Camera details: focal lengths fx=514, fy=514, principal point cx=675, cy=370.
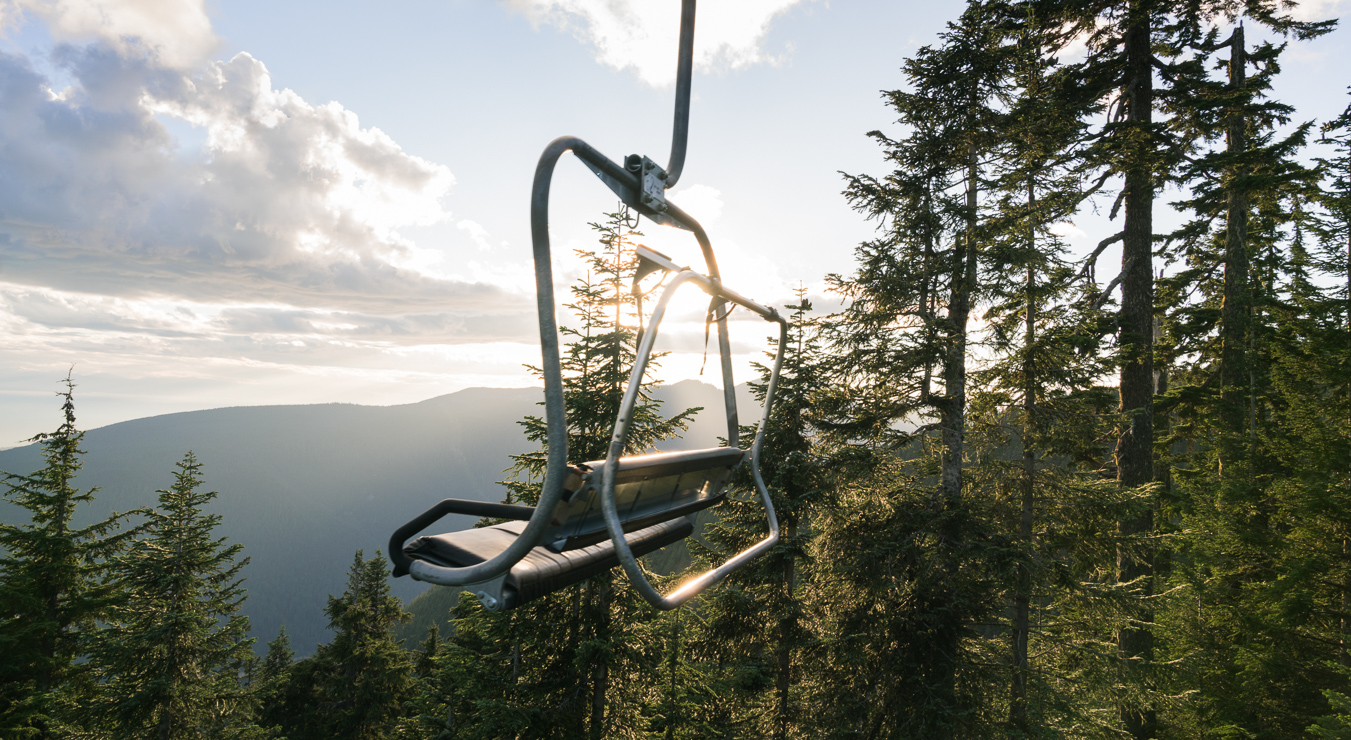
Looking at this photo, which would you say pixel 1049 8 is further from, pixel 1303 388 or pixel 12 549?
pixel 12 549

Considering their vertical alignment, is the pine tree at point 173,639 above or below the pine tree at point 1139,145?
below

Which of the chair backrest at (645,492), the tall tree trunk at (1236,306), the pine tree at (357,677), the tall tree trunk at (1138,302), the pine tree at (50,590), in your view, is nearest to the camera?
the chair backrest at (645,492)

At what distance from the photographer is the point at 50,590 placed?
1434cm

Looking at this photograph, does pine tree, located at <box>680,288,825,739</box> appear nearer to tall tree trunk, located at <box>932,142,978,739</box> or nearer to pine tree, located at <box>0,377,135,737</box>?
tall tree trunk, located at <box>932,142,978,739</box>

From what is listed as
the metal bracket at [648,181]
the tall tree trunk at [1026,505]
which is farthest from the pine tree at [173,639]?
the tall tree trunk at [1026,505]

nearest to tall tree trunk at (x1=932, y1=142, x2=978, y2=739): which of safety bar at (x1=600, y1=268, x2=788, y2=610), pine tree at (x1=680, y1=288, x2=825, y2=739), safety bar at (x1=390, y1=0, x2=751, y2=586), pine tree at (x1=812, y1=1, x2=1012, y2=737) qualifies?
pine tree at (x1=812, y1=1, x2=1012, y2=737)

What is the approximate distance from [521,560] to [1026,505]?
11.5 m

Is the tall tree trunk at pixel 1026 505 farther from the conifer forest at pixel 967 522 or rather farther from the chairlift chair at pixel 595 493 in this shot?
the chairlift chair at pixel 595 493

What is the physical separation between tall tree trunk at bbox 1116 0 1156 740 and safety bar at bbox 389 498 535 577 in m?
13.1

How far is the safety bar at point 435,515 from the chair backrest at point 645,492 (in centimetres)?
23

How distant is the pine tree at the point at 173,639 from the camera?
12.4 metres

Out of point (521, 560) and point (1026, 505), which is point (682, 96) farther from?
point (1026, 505)

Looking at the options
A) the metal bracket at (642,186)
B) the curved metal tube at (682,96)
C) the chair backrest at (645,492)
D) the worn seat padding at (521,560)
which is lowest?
the worn seat padding at (521,560)

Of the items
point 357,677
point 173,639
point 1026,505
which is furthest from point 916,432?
point 357,677
